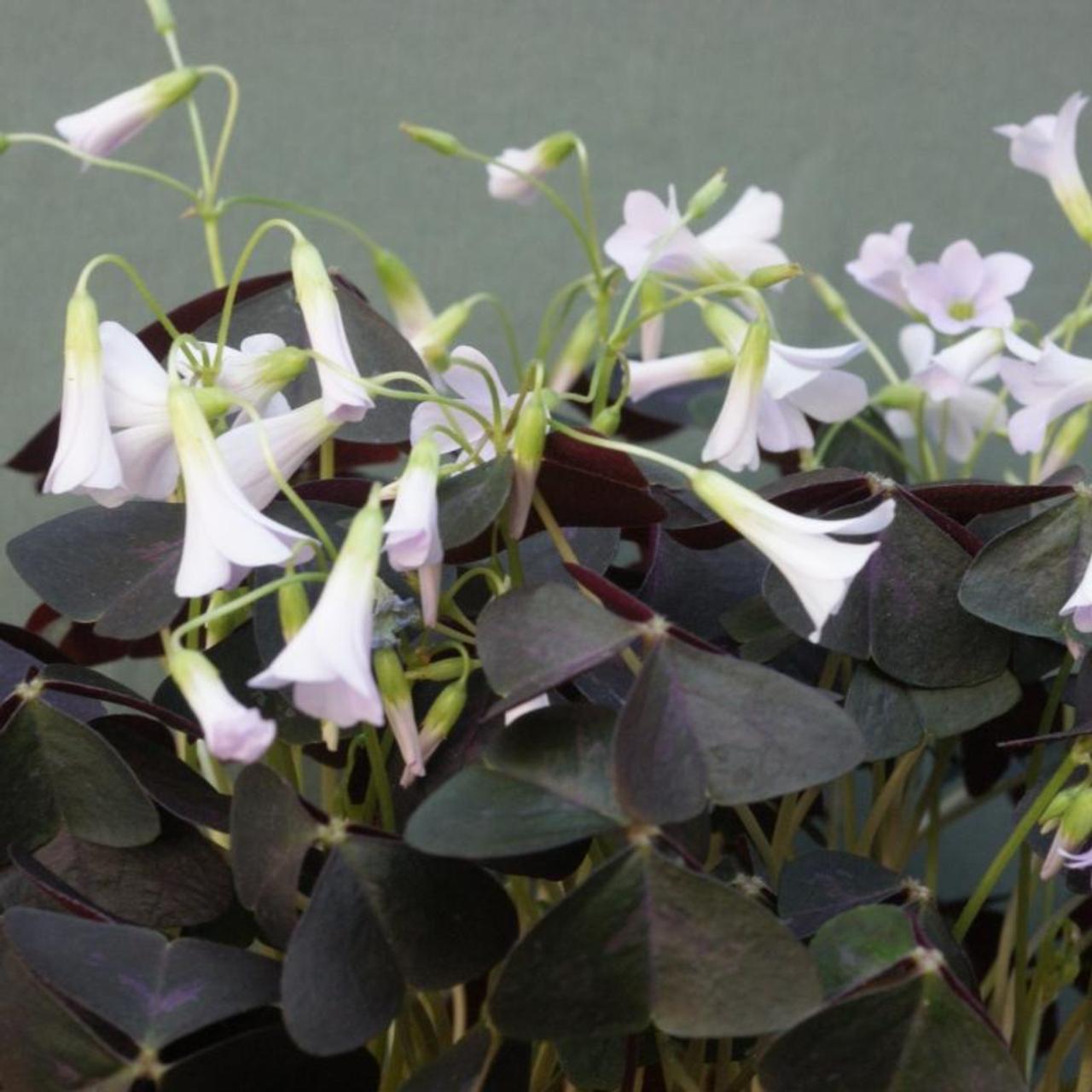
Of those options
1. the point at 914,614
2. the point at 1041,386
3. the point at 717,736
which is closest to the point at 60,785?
the point at 717,736

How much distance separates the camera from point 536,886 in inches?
31.0

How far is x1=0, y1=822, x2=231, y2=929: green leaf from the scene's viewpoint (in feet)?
1.82

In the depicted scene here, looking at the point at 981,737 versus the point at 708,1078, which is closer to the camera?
the point at 708,1078

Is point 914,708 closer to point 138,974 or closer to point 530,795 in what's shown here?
point 530,795

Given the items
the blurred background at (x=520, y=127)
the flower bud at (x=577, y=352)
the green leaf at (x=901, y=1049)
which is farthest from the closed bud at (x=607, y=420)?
the blurred background at (x=520, y=127)

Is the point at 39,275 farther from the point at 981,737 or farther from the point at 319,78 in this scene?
the point at 981,737

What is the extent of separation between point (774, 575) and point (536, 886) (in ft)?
0.87

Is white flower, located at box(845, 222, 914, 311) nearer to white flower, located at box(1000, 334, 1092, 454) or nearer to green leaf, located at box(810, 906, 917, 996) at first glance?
white flower, located at box(1000, 334, 1092, 454)

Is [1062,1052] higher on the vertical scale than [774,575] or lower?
lower

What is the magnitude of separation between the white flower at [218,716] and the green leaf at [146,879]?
102mm

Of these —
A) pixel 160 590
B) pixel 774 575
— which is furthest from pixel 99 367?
pixel 774 575

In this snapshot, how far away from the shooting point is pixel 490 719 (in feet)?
1.85

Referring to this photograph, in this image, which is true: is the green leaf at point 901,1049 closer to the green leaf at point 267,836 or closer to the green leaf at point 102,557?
the green leaf at point 267,836

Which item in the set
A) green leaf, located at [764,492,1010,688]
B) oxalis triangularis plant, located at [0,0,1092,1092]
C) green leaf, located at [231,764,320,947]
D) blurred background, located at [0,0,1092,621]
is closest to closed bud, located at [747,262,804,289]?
oxalis triangularis plant, located at [0,0,1092,1092]
